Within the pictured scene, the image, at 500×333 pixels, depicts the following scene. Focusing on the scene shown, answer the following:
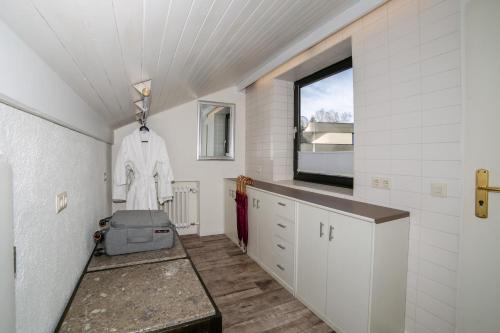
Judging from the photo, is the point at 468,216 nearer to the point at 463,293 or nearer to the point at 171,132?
the point at 463,293

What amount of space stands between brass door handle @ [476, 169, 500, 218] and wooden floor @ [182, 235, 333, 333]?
1348mm

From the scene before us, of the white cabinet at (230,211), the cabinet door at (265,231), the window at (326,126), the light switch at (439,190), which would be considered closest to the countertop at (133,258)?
the cabinet door at (265,231)

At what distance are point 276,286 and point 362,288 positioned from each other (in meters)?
1.08

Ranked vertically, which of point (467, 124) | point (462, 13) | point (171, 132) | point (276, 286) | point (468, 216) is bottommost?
point (276, 286)

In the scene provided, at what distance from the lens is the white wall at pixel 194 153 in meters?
3.74

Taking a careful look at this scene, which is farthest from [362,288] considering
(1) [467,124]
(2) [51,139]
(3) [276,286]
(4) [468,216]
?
(2) [51,139]

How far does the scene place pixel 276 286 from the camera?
2.47m

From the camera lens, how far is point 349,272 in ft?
5.62

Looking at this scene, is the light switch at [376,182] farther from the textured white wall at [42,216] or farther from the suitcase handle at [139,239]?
the textured white wall at [42,216]

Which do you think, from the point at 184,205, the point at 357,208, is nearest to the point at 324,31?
the point at 357,208

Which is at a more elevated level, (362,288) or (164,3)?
(164,3)

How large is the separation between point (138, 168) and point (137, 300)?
202 cm

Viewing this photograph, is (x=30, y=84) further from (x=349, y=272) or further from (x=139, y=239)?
(x=349, y=272)

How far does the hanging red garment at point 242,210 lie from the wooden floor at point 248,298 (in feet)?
0.72
